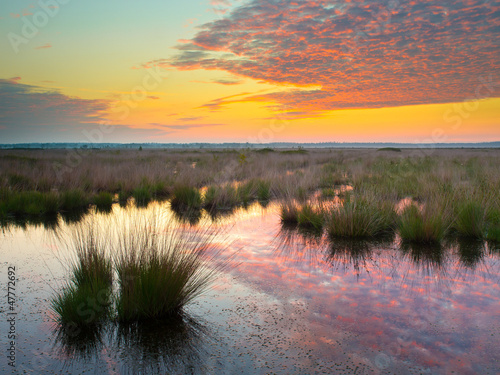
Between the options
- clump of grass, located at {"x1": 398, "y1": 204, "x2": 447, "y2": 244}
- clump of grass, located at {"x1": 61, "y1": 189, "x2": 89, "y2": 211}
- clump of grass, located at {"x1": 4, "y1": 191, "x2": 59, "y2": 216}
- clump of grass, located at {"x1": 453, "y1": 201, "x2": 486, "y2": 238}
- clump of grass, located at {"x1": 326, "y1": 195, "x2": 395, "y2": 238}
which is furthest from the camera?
clump of grass, located at {"x1": 61, "y1": 189, "x2": 89, "y2": 211}

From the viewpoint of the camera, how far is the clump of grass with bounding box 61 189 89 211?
9836 mm

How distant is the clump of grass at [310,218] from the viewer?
7543 millimetres

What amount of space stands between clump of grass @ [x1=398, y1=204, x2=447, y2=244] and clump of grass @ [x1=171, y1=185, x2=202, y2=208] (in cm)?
598

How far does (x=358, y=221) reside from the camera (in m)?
6.70

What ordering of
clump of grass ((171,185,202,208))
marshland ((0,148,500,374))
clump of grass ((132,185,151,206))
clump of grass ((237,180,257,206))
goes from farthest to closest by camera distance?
clump of grass ((237,180,257,206)) → clump of grass ((132,185,151,206)) → clump of grass ((171,185,202,208)) → marshland ((0,148,500,374))

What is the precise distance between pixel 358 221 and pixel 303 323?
12.3 ft

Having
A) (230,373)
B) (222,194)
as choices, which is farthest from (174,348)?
(222,194)

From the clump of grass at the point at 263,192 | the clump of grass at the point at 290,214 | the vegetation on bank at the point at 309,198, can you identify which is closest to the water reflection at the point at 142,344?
the vegetation on bank at the point at 309,198

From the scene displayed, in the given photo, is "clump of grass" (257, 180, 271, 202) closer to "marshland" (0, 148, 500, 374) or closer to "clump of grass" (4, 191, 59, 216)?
"marshland" (0, 148, 500, 374)

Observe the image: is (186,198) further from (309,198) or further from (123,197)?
(309,198)

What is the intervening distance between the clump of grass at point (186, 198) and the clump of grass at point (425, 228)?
598 cm

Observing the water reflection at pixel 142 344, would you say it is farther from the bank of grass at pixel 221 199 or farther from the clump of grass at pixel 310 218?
the bank of grass at pixel 221 199

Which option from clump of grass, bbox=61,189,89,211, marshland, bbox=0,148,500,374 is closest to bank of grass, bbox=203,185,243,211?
marshland, bbox=0,148,500,374

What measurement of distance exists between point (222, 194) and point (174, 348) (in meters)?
7.84
